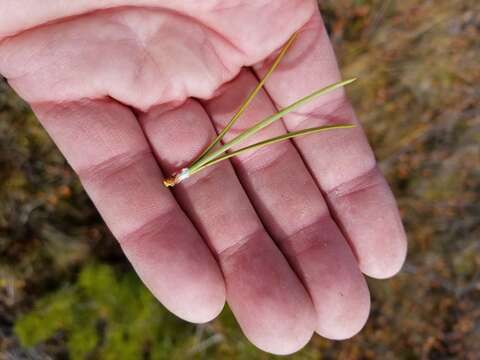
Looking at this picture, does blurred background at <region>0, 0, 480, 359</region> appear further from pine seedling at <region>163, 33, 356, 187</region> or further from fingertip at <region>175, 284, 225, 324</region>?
pine seedling at <region>163, 33, 356, 187</region>

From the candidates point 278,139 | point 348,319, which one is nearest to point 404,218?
point 348,319

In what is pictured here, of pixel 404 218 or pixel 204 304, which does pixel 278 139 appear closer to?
pixel 204 304

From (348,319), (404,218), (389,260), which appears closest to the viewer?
(348,319)

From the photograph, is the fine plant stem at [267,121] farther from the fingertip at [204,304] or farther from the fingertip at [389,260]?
the fingertip at [389,260]

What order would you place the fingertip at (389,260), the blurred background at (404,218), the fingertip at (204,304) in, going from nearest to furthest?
the fingertip at (204,304) → the fingertip at (389,260) → the blurred background at (404,218)

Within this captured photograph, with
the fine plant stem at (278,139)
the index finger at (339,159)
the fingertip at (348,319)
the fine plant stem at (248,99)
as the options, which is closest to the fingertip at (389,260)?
the index finger at (339,159)

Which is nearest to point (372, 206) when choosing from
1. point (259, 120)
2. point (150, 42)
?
point (259, 120)
